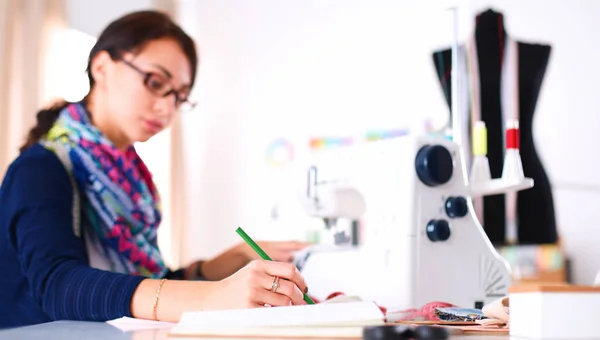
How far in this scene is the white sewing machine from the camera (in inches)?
51.3

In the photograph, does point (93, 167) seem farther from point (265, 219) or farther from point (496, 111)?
point (265, 219)

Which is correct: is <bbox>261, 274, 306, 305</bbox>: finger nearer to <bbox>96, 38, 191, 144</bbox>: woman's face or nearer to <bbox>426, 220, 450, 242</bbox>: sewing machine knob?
<bbox>426, 220, 450, 242</bbox>: sewing machine knob

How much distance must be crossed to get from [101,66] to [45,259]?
62cm

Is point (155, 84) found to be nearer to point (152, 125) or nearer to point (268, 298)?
point (152, 125)

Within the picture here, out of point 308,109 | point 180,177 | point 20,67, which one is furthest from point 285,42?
point 20,67

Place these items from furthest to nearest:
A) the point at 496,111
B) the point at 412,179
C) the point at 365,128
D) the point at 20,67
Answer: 1. the point at 365,128
2. the point at 20,67
3. the point at 496,111
4. the point at 412,179

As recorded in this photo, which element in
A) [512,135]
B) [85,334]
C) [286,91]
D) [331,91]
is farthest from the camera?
[286,91]

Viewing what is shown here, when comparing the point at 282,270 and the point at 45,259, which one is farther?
the point at 45,259

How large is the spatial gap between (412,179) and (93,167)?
0.69 meters

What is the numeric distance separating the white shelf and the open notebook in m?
0.62

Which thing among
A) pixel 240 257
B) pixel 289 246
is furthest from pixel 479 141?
pixel 240 257

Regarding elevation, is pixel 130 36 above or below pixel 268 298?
above

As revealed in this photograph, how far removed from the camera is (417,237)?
4.29 ft

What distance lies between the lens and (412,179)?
1.32m
